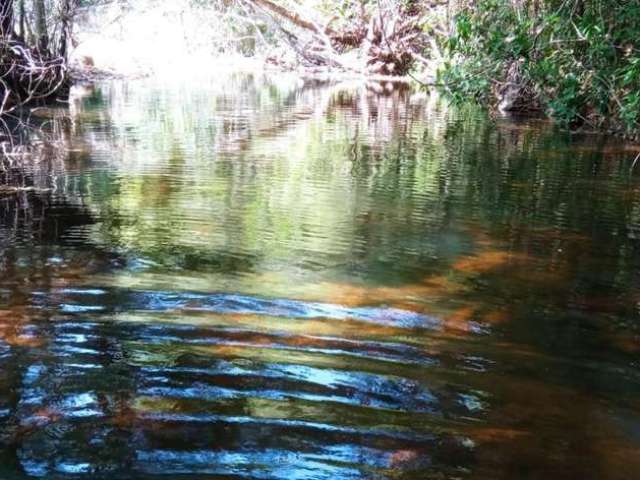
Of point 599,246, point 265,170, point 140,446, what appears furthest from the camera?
point 265,170

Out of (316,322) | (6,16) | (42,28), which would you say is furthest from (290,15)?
(316,322)

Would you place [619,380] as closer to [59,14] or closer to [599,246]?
[599,246]

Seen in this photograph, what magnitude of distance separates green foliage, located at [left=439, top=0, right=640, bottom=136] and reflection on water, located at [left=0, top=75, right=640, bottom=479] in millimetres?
1547

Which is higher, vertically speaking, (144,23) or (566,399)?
(144,23)

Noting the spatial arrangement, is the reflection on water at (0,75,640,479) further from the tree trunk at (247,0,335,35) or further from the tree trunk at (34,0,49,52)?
the tree trunk at (247,0,335,35)

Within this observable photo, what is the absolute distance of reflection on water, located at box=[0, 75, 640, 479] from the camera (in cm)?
285

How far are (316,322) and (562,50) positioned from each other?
7.84 metres

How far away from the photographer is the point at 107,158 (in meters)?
9.22

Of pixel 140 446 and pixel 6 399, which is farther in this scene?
pixel 6 399

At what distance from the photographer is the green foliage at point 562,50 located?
8.88 metres

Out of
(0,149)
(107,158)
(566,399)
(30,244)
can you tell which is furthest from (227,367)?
(0,149)

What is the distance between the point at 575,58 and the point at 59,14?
32.7ft

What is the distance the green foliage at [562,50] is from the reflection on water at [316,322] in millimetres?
1547

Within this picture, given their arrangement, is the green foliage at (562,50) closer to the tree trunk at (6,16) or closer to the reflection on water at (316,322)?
the reflection on water at (316,322)
